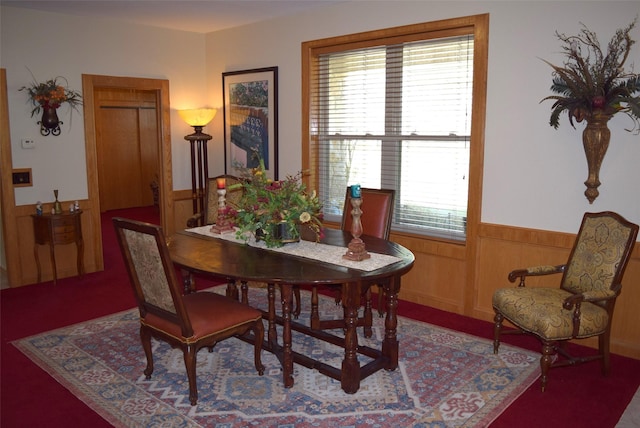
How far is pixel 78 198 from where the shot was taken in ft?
17.7

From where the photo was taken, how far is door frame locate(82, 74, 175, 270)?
5.37 m

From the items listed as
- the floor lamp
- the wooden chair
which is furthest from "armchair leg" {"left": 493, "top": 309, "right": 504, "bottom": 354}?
the floor lamp

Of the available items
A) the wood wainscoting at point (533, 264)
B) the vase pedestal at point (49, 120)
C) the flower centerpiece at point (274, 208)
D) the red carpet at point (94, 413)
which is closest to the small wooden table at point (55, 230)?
the red carpet at point (94, 413)

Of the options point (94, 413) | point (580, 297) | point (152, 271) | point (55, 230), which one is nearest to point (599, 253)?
point (580, 297)

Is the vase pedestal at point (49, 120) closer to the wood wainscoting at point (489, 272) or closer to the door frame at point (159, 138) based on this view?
the door frame at point (159, 138)

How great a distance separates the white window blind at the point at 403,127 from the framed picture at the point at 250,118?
57 cm

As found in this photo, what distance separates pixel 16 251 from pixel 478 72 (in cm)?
448

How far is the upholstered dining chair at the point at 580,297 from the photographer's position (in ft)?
9.90

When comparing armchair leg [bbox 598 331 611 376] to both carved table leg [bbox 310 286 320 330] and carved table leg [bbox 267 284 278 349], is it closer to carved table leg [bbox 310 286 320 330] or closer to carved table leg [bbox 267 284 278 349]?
carved table leg [bbox 310 286 320 330]

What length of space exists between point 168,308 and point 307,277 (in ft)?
2.58

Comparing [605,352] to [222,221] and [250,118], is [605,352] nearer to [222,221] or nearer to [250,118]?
[222,221]

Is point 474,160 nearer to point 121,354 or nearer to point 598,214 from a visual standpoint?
point 598,214

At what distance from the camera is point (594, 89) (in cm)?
322

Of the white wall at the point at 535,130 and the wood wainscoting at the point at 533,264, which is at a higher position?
the white wall at the point at 535,130
